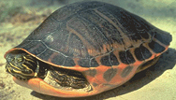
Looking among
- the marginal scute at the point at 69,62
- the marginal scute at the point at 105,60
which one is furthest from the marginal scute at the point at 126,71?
the marginal scute at the point at 69,62

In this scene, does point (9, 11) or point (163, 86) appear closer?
point (163, 86)

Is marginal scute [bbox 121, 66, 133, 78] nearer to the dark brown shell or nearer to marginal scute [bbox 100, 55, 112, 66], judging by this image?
the dark brown shell

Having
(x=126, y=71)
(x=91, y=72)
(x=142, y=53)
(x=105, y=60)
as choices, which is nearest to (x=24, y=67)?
(x=91, y=72)

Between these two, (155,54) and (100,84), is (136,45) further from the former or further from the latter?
(100,84)

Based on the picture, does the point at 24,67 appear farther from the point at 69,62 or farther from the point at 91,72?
the point at 91,72

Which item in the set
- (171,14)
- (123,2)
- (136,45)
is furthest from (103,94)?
A: (123,2)

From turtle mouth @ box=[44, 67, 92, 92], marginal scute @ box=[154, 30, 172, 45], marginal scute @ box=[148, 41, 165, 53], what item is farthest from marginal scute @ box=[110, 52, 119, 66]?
marginal scute @ box=[154, 30, 172, 45]

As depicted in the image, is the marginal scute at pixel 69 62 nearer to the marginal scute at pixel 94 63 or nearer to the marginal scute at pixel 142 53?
the marginal scute at pixel 94 63
